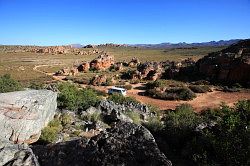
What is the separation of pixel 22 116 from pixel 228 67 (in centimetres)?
3932

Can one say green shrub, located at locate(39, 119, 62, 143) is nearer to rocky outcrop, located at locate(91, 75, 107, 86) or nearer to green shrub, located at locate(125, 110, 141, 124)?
green shrub, located at locate(125, 110, 141, 124)

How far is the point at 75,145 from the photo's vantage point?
9.73 meters

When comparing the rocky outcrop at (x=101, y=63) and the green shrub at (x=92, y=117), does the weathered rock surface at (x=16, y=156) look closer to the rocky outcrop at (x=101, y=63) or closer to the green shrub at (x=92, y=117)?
the green shrub at (x=92, y=117)

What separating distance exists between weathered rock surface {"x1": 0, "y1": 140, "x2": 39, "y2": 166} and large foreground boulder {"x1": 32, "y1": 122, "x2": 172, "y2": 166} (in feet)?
1.18

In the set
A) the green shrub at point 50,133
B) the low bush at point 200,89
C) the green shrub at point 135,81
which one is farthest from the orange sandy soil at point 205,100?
the green shrub at point 50,133

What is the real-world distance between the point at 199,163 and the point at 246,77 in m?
37.5

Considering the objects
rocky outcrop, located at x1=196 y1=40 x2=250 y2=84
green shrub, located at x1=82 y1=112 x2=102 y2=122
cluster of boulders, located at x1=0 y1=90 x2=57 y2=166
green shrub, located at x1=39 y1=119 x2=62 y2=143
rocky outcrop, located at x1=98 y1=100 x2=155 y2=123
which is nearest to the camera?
cluster of boulders, located at x1=0 y1=90 x2=57 y2=166

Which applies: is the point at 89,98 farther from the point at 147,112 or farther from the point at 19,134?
the point at 19,134

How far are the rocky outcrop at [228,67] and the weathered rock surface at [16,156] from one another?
41323 mm

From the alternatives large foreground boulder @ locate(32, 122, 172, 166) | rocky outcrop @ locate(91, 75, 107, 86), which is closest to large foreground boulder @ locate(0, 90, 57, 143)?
large foreground boulder @ locate(32, 122, 172, 166)

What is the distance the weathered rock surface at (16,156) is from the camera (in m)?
9.11

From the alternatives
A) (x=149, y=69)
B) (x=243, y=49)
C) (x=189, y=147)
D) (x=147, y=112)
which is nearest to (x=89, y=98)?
(x=147, y=112)

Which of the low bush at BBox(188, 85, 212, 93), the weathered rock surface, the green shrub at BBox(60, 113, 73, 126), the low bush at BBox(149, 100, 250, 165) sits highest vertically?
the weathered rock surface

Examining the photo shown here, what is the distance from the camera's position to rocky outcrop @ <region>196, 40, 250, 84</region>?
156 feet
